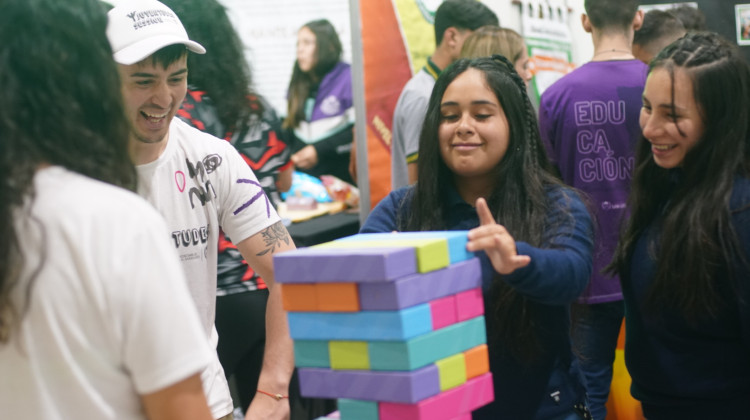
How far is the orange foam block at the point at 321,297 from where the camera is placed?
150 centimetres

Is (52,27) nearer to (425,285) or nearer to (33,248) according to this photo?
(33,248)

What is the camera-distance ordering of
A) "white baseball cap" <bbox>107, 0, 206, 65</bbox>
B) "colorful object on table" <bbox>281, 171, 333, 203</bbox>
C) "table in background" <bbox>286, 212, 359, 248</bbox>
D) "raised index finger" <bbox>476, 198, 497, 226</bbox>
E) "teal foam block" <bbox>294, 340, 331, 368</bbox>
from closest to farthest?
"teal foam block" <bbox>294, 340, 331, 368</bbox>
"raised index finger" <bbox>476, 198, 497, 226</bbox>
"white baseball cap" <bbox>107, 0, 206, 65</bbox>
"table in background" <bbox>286, 212, 359, 248</bbox>
"colorful object on table" <bbox>281, 171, 333, 203</bbox>

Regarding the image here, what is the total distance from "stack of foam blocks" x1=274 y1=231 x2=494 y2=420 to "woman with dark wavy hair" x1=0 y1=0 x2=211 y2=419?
316mm

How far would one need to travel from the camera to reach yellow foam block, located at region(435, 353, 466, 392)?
1552mm

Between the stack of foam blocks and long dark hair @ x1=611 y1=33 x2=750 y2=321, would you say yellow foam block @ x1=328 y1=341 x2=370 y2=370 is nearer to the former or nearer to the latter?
the stack of foam blocks

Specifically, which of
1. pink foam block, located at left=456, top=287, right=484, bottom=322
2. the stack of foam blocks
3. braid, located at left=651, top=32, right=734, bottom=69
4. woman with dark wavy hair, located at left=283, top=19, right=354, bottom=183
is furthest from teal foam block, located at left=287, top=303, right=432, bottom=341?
woman with dark wavy hair, located at left=283, top=19, right=354, bottom=183

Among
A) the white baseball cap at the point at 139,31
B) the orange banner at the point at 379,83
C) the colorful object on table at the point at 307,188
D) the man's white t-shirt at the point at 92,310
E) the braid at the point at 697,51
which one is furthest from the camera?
the colorful object on table at the point at 307,188

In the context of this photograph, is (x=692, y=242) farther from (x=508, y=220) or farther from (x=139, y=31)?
(x=139, y=31)

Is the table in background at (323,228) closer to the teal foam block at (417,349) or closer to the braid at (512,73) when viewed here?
the braid at (512,73)

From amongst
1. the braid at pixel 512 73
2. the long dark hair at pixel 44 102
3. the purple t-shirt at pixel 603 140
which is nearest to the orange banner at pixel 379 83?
the purple t-shirt at pixel 603 140

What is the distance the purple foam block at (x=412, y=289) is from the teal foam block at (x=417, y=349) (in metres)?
0.06

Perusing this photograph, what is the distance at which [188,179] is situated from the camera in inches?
83.5

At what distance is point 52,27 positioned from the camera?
1252mm

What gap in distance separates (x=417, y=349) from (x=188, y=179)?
2.88 ft
